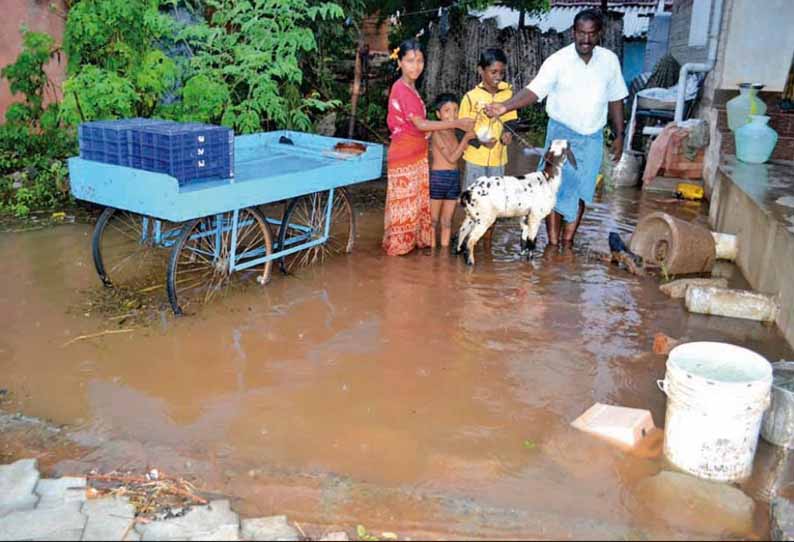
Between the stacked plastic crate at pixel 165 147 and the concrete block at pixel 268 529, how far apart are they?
2783 millimetres

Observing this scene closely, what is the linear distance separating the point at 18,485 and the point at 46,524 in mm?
499

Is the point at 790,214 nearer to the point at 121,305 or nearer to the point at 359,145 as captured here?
the point at 359,145

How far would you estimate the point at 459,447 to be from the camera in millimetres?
3826

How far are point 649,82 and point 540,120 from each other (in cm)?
276

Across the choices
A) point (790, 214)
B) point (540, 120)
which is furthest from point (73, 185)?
point (540, 120)

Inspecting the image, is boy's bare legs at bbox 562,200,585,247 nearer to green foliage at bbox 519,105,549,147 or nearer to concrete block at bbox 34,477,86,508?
concrete block at bbox 34,477,86,508

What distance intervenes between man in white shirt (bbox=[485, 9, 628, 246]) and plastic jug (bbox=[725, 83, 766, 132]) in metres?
2.21

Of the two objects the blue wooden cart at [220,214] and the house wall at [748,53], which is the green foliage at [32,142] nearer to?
the blue wooden cart at [220,214]

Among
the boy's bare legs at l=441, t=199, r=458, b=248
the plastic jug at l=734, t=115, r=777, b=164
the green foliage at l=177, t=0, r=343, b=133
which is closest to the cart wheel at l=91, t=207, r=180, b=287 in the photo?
the green foliage at l=177, t=0, r=343, b=133

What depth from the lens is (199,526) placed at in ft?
9.96

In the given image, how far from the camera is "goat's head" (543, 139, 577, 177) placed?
6648 mm

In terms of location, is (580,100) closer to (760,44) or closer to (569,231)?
(569,231)

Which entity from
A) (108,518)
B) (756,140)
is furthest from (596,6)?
(108,518)

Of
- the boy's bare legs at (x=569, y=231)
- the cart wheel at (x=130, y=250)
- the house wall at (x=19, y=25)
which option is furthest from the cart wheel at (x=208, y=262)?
the house wall at (x=19, y=25)
